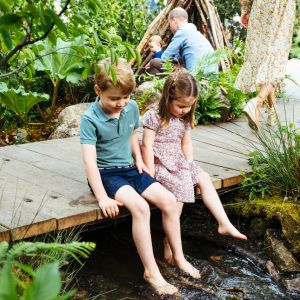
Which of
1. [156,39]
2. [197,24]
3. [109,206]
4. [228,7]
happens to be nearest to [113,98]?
[109,206]

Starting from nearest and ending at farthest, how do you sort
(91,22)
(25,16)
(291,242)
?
(25,16)
(291,242)
(91,22)

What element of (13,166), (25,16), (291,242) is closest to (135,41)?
(13,166)

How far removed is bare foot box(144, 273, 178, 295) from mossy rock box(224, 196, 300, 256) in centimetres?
113

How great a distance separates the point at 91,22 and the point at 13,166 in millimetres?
5058

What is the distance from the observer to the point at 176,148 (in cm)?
385

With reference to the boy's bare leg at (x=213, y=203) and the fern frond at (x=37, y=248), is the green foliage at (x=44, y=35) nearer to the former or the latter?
the fern frond at (x=37, y=248)

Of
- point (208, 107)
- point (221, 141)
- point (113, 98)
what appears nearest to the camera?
point (113, 98)

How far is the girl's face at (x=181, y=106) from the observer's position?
3.62 meters

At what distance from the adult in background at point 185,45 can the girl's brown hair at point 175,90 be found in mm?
4052

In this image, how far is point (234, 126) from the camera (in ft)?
20.7

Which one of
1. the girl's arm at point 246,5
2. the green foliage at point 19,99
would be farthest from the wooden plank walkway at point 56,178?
the girl's arm at point 246,5

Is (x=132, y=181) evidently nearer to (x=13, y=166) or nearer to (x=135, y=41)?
(x=13, y=166)

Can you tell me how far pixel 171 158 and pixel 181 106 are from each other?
0.40 meters

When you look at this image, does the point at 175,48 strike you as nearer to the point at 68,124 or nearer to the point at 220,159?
the point at 68,124
